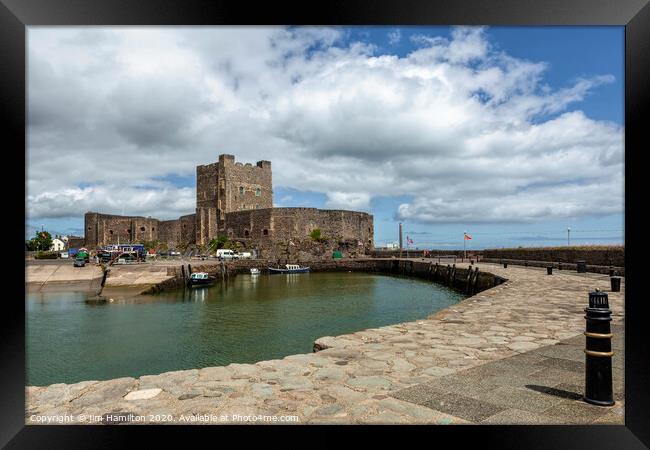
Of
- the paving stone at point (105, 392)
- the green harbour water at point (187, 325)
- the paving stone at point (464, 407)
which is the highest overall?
the paving stone at point (464, 407)

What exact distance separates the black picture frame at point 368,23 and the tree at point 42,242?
48516mm

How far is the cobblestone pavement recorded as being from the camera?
3.23m

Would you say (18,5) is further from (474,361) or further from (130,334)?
(130,334)

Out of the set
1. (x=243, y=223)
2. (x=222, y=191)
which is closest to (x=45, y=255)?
(x=222, y=191)

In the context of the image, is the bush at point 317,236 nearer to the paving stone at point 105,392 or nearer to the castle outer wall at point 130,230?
the castle outer wall at point 130,230

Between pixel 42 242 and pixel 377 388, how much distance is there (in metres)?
54.7

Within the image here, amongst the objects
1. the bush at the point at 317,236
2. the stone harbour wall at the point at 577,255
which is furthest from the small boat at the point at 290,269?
the stone harbour wall at the point at 577,255

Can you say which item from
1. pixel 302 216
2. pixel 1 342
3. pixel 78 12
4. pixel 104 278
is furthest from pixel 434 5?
pixel 302 216

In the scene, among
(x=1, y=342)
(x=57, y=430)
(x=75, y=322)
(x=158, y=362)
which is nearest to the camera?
(x=1, y=342)

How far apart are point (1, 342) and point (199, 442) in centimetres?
146

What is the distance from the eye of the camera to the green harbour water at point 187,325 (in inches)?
366

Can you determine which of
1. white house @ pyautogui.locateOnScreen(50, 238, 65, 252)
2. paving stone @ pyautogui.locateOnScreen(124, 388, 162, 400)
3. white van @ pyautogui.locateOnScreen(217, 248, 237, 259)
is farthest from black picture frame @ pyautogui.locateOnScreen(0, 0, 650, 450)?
white house @ pyautogui.locateOnScreen(50, 238, 65, 252)

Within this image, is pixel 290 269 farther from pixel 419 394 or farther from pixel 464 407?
pixel 464 407

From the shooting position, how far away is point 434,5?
2.82 m
